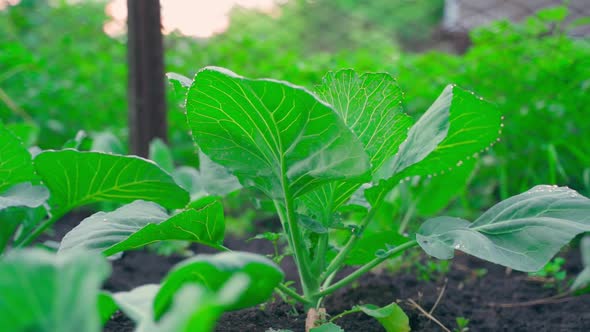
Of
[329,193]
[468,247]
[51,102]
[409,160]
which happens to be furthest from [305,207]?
[51,102]

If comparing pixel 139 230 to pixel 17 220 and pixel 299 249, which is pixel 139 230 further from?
pixel 17 220

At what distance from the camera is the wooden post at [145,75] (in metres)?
1.85

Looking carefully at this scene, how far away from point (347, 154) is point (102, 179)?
23.6 inches

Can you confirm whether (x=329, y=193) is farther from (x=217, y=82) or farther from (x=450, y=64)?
(x=450, y=64)

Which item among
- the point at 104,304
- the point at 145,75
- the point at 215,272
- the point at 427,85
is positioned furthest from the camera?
the point at 427,85

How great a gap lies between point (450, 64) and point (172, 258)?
5.59 feet

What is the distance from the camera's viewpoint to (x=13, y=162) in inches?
47.1

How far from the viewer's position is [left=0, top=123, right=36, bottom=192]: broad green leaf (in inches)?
46.1

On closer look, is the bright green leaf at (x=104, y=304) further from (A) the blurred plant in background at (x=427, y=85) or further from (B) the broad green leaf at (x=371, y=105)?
(A) the blurred plant in background at (x=427, y=85)

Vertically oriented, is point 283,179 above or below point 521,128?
above

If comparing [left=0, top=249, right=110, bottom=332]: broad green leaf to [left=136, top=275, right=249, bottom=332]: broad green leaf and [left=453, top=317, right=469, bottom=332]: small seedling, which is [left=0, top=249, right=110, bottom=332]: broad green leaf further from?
[left=453, top=317, right=469, bottom=332]: small seedling

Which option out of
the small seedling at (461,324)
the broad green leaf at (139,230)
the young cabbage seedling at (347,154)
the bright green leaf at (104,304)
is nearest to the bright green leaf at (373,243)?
the young cabbage seedling at (347,154)

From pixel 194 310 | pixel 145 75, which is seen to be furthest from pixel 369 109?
pixel 145 75

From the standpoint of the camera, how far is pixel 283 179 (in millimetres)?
1035
